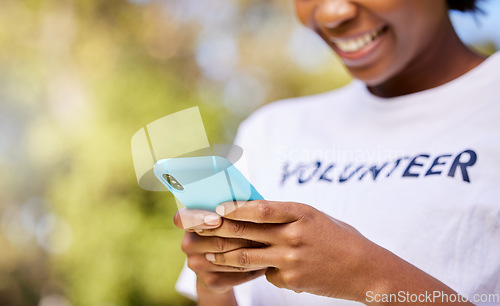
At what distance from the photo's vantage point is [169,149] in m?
0.56

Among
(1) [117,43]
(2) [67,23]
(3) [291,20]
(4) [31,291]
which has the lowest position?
(4) [31,291]

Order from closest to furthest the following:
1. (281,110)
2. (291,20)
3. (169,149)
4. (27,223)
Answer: (169,149) < (281,110) < (27,223) < (291,20)

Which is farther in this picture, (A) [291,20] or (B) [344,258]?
(A) [291,20]

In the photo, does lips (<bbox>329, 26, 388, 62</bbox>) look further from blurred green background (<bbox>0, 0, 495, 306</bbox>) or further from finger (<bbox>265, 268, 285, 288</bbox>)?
blurred green background (<bbox>0, 0, 495, 306</bbox>)

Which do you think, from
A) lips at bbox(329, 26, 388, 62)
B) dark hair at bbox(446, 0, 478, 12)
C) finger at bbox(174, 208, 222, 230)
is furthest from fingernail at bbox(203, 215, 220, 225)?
dark hair at bbox(446, 0, 478, 12)

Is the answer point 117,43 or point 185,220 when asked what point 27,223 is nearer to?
point 117,43

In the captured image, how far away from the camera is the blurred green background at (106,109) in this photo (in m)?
2.82

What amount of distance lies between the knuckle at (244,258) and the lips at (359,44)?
45 centimetres

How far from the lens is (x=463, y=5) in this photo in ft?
3.23

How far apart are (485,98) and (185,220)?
1.88 feet

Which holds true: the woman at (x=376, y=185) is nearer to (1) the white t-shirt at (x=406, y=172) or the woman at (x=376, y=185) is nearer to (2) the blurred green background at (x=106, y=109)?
(1) the white t-shirt at (x=406, y=172)

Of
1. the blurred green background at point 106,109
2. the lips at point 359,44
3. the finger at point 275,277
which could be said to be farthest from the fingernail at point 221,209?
the blurred green background at point 106,109

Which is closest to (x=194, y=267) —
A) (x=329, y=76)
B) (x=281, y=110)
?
(x=281, y=110)

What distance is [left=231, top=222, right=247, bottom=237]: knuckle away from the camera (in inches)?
22.0
